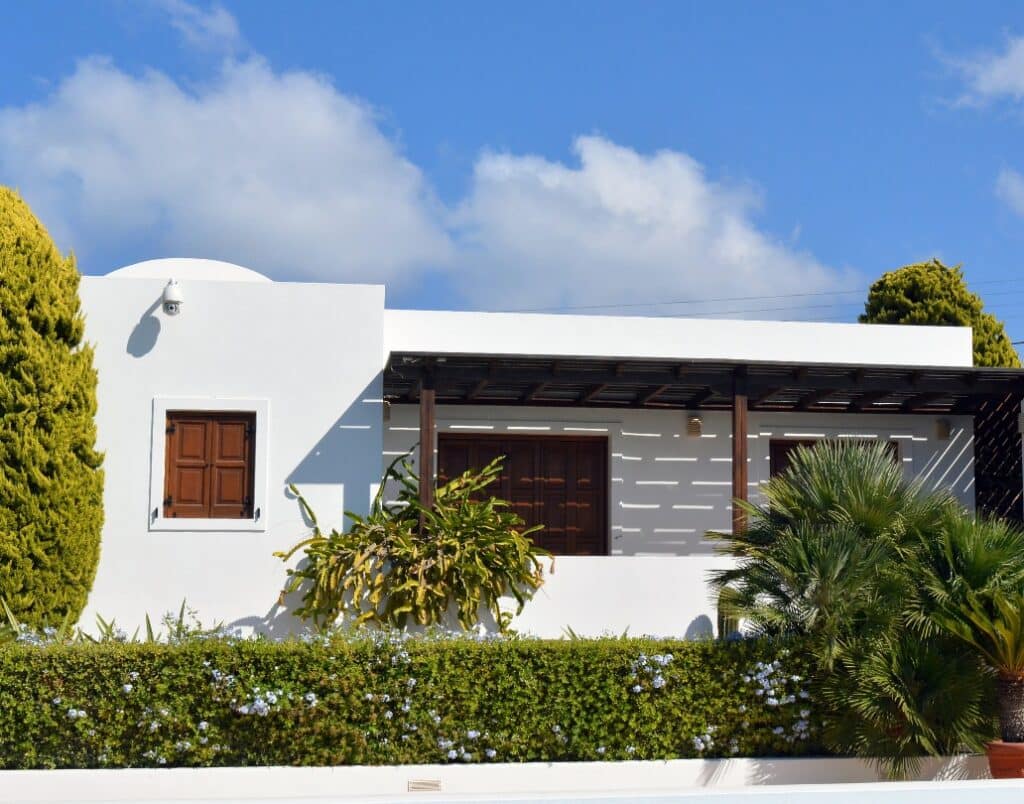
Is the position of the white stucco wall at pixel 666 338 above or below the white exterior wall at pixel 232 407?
above

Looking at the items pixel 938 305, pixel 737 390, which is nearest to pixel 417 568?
pixel 737 390

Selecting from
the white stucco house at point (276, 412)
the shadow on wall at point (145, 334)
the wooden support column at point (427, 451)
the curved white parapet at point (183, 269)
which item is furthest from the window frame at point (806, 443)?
the shadow on wall at point (145, 334)

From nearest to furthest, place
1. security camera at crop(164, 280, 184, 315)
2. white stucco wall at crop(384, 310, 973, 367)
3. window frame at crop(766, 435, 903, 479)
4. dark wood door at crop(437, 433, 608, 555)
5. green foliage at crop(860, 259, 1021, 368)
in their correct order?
security camera at crop(164, 280, 184, 315)
white stucco wall at crop(384, 310, 973, 367)
dark wood door at crop(437, 433, 608, 555)
window frame at crop(766, 435, 903, 479)
green foliage at crop(860, 259, 1021, 368)

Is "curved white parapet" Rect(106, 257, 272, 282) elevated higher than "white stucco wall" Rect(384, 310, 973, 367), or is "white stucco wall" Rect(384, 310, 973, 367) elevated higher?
"curved white parapet" Rect(106, 257, 272, 282)

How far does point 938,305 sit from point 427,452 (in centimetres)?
1522

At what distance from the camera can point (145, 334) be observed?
1251 centimetres

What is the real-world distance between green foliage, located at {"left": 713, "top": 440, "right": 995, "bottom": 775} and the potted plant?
11cm

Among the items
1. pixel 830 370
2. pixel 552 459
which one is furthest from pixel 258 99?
pixel 830 370

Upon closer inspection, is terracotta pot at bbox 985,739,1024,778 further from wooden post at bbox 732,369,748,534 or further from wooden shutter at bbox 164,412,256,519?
wooden shutter at bbox 164,412,256,519

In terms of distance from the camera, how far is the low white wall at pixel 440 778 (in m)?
9.63

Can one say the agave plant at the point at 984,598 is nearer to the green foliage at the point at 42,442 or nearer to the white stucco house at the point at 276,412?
the white stucco house at the point at 276,412

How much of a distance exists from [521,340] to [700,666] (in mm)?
5750

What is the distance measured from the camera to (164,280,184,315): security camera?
12.4 metres

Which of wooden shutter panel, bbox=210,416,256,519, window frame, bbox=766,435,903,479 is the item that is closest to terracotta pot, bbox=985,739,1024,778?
window frame, bbox=766,435,903,479
